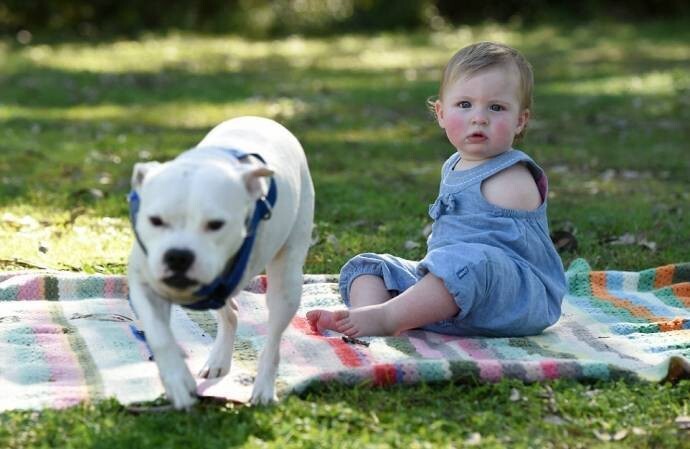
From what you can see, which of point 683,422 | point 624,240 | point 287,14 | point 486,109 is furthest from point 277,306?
point 287,14

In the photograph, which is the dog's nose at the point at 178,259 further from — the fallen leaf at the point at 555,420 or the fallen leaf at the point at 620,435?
the fallen leaf at the point at 620,435

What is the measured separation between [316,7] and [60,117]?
1166 cm

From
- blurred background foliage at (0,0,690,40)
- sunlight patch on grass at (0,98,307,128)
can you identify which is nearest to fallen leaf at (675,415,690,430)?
sunlight patch on grass at (0,98,307,128)

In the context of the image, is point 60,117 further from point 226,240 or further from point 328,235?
point 226,240

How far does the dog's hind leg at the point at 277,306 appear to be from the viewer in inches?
141

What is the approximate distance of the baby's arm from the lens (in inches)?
181

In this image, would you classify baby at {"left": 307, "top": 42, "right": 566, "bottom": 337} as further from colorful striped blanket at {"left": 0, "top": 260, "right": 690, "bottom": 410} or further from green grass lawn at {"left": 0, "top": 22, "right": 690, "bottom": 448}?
green grass lawn at {"left": 0, "top": 22, "right": 690, "bottom": 448}

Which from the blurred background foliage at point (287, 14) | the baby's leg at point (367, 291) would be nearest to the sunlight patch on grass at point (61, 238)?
the baby's leg at point (367, 291)

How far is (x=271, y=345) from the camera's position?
3.59 metres

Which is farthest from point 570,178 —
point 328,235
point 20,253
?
point 20,253

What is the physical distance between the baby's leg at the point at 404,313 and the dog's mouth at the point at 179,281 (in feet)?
4.20

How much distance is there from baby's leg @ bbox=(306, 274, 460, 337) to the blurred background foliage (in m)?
14.7

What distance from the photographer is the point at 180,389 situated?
11.2ft

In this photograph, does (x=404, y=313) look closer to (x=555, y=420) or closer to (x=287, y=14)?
(x=555, y=420)
